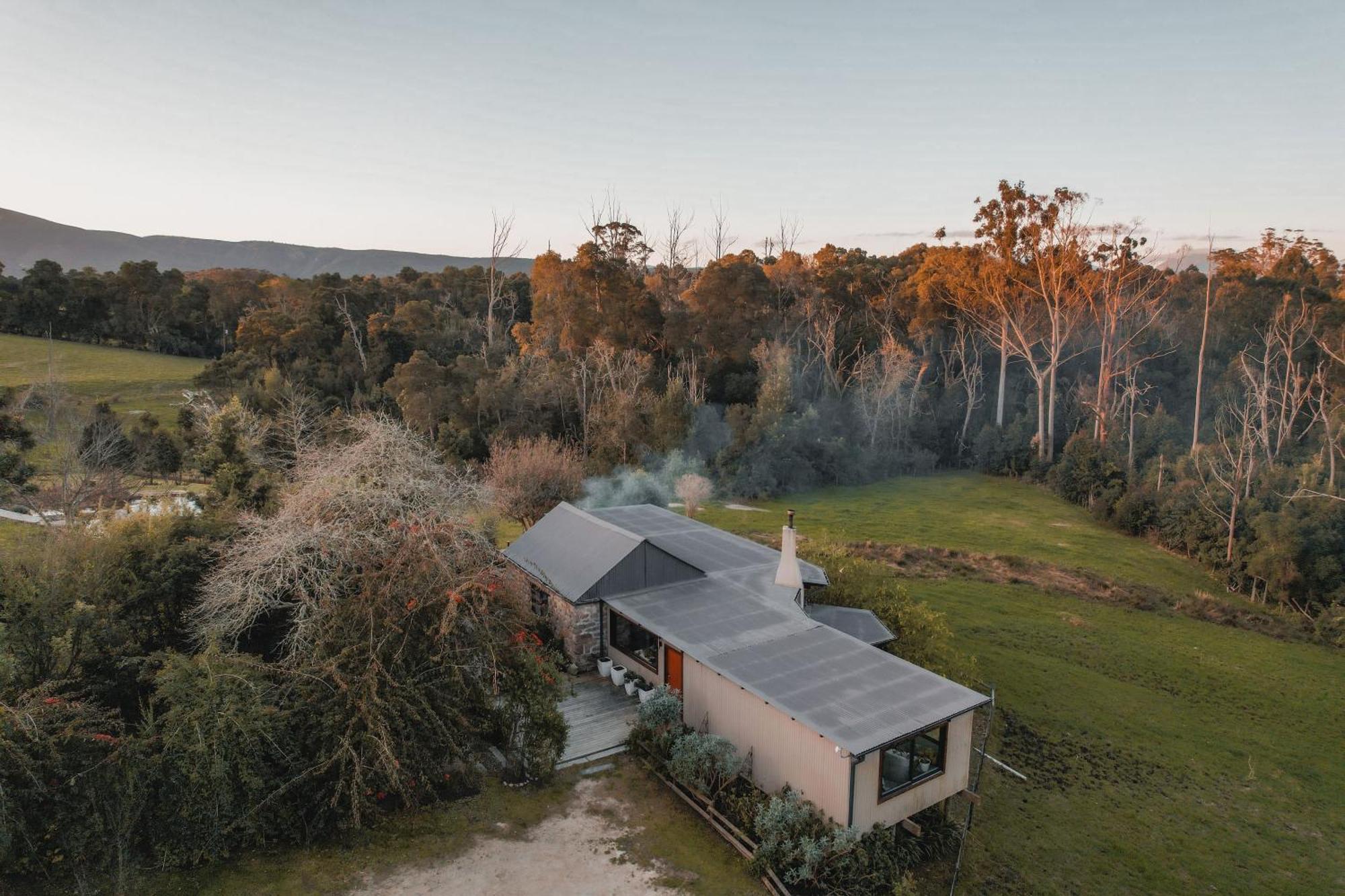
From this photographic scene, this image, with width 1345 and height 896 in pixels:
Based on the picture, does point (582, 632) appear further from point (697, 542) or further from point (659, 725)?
point (697, 542)

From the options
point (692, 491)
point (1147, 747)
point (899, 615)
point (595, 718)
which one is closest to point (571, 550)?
point (595, 718)

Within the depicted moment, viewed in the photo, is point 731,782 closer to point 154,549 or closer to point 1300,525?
point 154,549

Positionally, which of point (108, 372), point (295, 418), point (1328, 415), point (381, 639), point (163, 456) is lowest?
point (163, 456)

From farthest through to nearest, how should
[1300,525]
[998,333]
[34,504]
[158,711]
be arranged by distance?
[998,333] < [1300,525] < [34,504] < [158,711]

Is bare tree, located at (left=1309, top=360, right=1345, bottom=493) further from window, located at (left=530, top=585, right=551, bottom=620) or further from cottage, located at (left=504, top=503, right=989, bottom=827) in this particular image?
window, located at (left=530, top=585, right=551, bottom=620)

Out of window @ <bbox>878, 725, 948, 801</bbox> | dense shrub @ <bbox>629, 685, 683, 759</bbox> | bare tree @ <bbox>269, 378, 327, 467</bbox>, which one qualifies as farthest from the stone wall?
bare tree @ <bbox>269, 378, 327, 467</bbox>

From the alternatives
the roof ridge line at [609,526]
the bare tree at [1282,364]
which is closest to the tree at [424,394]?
the roof ridge line at [609,526]

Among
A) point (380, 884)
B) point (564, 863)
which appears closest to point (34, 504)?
point (380, 884)
